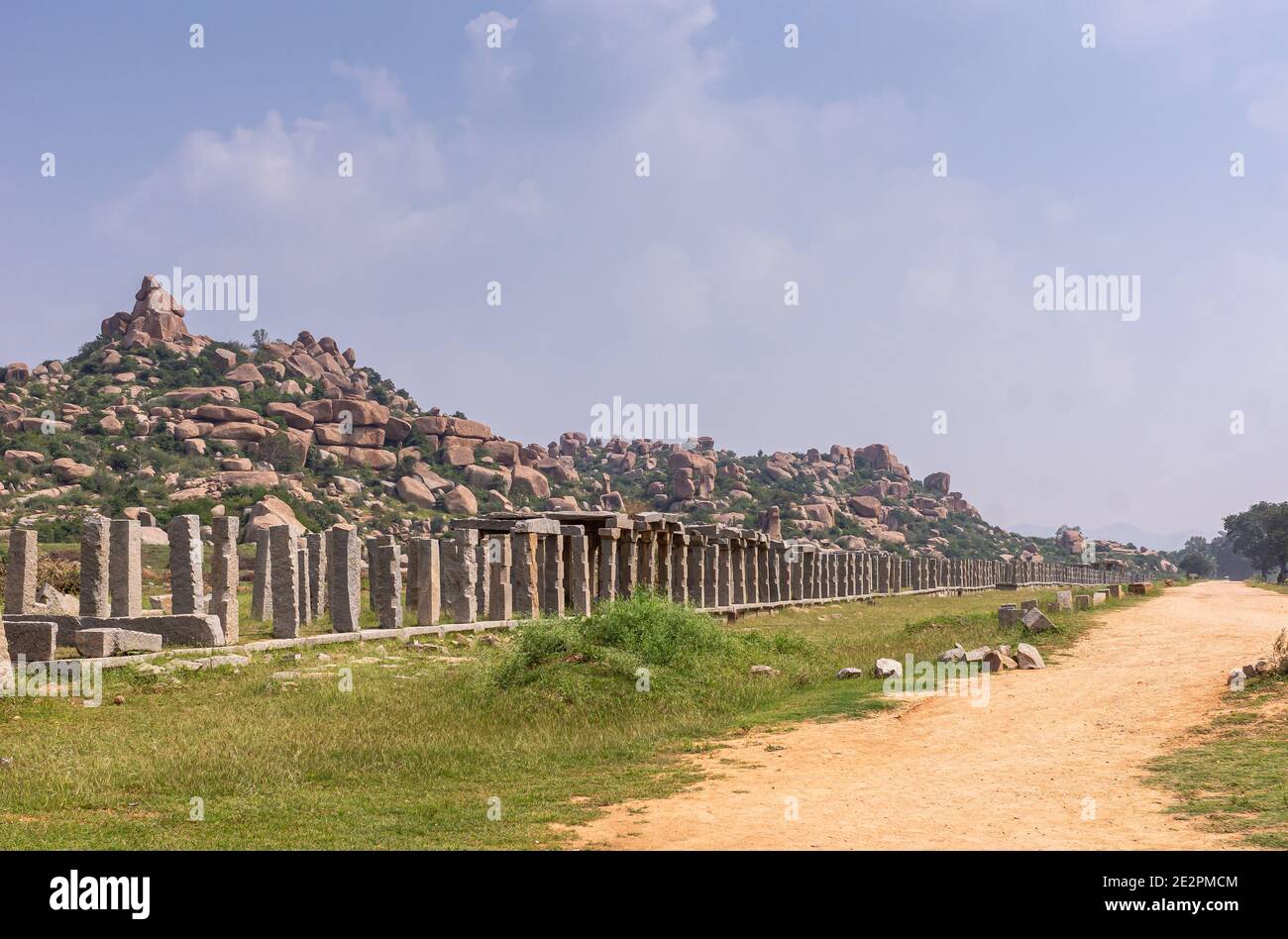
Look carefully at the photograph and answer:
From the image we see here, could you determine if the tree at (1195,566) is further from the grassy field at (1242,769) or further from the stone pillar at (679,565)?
the grassy field at (1242,769)

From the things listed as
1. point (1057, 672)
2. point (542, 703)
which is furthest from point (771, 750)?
point (1057, 672)

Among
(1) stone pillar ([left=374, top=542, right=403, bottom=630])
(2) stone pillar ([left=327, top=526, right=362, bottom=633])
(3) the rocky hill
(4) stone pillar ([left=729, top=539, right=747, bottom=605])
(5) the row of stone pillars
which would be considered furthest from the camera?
(3) the rocky hill

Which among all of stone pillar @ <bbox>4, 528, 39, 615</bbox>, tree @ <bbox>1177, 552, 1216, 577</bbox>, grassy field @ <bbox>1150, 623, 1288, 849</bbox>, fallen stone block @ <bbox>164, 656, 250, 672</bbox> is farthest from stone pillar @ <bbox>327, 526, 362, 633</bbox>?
tree @ <bbox>1177, 552, 1216, 577</bbox>

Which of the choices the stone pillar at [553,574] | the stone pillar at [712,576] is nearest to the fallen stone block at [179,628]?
the stone pillar at [553,574]

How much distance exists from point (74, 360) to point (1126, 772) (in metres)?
105

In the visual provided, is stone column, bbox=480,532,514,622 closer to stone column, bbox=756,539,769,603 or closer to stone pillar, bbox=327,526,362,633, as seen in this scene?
stone pillar, bbox=327,526,362,633

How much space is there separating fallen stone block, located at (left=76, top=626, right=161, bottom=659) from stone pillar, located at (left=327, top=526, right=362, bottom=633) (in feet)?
15.1

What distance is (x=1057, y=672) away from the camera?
1528cm

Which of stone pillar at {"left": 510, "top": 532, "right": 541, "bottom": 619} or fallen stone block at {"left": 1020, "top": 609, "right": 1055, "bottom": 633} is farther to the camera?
stone pillar at {"left": 510, "top": 532, "right": 541, "bottom": 619}

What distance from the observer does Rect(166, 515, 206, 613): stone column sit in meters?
16.8

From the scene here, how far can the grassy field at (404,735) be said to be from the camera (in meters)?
7.85

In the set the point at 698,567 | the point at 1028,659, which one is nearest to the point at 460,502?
the point at 698,567

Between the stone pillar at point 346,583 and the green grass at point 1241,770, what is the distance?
46.7 feet

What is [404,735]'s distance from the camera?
11180mm
